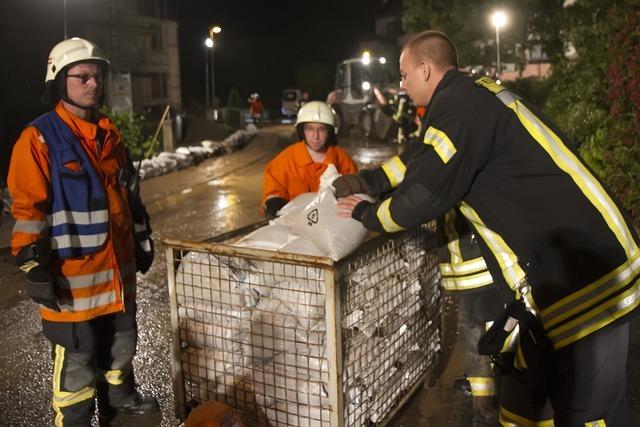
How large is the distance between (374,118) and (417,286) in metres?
17.7

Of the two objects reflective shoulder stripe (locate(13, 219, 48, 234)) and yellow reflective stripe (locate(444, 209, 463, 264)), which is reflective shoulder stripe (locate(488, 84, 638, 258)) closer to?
yellow reflective stripe (locate(444, 209, 463, 264))

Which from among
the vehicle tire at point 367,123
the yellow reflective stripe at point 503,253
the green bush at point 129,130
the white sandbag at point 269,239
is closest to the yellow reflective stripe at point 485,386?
the yellow reflective stripe at point 503,253

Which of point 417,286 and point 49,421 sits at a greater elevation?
point 417,286

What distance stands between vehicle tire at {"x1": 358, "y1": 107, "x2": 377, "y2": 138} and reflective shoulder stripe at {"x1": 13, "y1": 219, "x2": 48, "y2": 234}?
60.0ft

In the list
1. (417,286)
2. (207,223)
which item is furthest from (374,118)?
(417,286)

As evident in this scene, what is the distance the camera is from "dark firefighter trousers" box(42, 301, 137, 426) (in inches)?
120

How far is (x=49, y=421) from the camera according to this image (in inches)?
138

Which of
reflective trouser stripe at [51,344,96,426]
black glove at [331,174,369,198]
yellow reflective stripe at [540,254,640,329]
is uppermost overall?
black glove at [331,174,369,198]

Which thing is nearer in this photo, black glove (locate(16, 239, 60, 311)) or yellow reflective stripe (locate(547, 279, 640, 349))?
yellow reflective stripe (locate(547, 279, 640, 349))

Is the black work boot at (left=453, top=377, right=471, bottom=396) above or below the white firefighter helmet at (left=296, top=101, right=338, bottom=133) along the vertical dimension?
below

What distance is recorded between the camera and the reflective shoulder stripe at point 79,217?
2963 millimetres

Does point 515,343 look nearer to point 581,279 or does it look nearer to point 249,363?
point 581,279

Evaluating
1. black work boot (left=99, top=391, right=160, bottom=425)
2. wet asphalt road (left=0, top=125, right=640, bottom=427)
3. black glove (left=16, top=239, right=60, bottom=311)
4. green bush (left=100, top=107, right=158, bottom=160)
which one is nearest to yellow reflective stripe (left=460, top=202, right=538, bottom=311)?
wet asphalt road (left=0, top=125, right=640, bottom=427)

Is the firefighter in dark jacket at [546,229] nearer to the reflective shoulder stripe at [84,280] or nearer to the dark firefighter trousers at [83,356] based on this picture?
the reflective shoulder stripe at [84,280]
